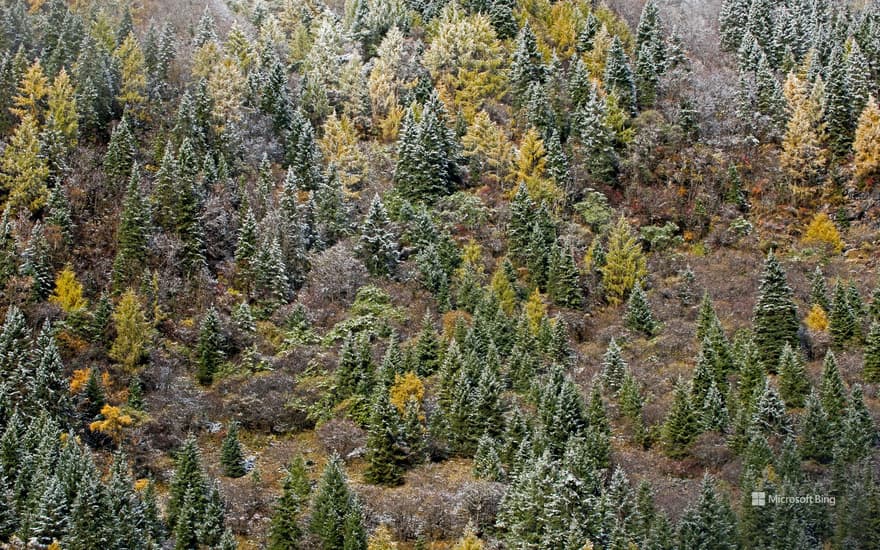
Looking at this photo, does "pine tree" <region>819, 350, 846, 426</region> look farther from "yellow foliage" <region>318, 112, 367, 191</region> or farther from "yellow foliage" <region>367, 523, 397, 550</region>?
"yellow foliage" <region>318, 112, 367, 191</region>

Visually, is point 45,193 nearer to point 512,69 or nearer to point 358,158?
point 358,158

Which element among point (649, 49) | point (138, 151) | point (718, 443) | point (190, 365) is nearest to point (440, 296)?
point (190, 365)

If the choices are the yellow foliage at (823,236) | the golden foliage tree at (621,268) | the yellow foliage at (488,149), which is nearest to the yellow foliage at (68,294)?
the yellow foliage at (488,149)

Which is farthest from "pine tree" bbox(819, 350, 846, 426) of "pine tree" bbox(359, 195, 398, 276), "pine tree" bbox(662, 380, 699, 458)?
"pine tree" bbox(359, 195, 398, 276)

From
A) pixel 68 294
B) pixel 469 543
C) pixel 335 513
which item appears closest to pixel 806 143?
pixel 469 543

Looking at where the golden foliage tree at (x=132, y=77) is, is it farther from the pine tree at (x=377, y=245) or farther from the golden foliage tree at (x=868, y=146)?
the golden foliage tree at (x=868, y=146)
